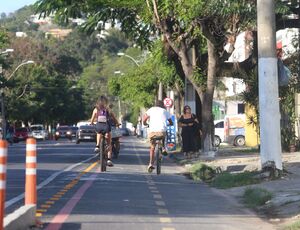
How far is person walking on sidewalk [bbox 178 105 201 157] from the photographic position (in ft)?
83.7

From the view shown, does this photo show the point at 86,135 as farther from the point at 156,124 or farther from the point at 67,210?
the point at 67,210

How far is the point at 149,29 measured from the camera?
30672 millimetres

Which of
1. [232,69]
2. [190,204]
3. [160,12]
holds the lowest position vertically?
[190,204]

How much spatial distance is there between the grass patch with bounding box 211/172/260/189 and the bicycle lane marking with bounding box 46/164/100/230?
3.10 meters

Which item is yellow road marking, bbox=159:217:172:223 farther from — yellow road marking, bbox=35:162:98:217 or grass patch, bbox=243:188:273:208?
grass patch, bbox=243:188:273:208

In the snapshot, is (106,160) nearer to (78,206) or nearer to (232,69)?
(78,206)

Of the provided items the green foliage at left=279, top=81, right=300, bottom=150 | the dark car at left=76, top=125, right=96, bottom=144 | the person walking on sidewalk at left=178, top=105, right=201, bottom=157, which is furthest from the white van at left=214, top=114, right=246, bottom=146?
the person walking on sidewalk at left=178, top=105, right=201, bottom=157

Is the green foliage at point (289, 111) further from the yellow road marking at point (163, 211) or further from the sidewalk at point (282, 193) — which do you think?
the yellow road marking at point (163, 211)

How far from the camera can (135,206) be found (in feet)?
38.1

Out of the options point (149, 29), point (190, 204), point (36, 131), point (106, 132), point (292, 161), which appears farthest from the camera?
point (36, 131)

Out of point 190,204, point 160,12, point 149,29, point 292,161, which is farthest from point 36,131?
point 190,204

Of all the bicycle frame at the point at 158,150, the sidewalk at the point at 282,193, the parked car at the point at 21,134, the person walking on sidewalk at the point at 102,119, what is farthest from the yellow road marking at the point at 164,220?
the parked car at the point at 21,134

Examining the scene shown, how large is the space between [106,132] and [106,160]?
95 centimetres

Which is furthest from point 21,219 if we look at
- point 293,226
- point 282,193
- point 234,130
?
point 234,130
